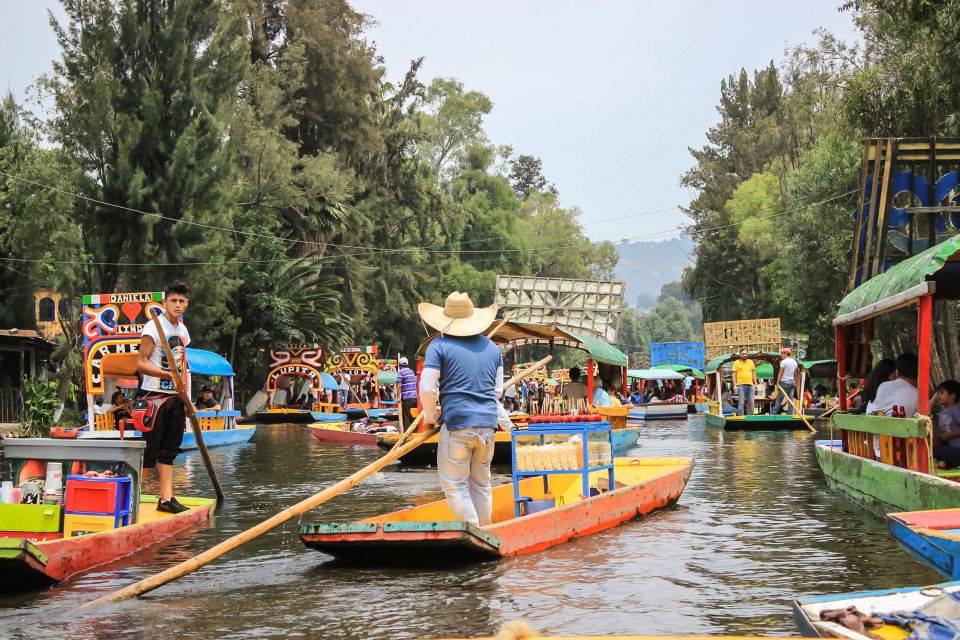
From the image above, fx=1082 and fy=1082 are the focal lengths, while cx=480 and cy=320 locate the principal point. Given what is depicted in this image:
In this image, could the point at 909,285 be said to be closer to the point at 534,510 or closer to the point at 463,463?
the point at 534,510

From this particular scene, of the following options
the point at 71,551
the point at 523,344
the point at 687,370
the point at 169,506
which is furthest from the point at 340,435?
the point at 687,370

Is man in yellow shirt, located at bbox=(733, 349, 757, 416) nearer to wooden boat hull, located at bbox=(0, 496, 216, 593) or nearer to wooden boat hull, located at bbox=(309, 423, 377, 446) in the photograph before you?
wooden boat hull, located at bbox=(309, 423, 377, 446)

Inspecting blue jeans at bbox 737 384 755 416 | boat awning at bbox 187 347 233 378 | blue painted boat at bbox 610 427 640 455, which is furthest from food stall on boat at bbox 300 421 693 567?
boat awning at bbox 187 347 233 378

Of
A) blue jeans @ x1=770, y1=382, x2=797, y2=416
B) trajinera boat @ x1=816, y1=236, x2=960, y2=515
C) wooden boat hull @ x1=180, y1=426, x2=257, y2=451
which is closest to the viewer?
trajinera boat @ x1=816, y1=236, x2=960, y2=515

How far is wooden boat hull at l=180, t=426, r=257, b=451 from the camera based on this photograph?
22961 millimetres

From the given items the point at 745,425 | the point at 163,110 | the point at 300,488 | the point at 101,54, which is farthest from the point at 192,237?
the point at 300,488

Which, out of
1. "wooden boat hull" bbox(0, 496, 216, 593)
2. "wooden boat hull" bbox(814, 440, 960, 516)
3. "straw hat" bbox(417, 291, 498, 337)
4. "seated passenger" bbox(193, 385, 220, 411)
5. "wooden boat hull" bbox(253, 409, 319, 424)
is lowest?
"wooden boat hull" bbox(0, 496, 216, 593)

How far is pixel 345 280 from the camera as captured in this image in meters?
50.2

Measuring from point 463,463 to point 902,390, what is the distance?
507cm

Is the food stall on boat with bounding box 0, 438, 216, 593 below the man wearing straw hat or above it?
below

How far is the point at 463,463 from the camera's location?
8672 millimetres

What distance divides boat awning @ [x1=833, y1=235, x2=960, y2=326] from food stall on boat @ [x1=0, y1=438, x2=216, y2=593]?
687cm

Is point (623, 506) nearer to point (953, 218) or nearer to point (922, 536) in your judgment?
point (922, 536)

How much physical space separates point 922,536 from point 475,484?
3638 mm
